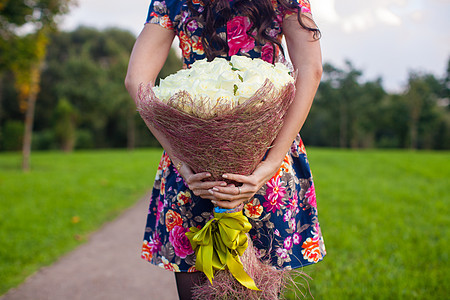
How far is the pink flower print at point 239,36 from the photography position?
1.51 metres

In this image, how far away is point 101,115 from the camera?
1094 inches

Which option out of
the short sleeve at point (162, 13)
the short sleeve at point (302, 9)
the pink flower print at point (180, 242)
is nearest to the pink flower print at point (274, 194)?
the pink flower print at point (180, 242)

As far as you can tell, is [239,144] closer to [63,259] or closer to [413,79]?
[63,259]

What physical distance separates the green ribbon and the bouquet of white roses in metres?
0.19

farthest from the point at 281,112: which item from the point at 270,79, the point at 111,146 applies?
the point at 111,146

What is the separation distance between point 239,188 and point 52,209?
585 centimetres

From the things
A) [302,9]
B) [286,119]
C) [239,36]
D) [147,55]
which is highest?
[302,9]

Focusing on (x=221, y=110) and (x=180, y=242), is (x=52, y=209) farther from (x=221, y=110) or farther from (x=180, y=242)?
(x=221, y=110)

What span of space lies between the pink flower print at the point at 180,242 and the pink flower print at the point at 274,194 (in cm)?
40

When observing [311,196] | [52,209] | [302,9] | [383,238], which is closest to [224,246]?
[311,196]

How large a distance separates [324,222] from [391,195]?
2914mm

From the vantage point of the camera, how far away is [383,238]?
4.55 metres

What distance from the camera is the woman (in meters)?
1.42

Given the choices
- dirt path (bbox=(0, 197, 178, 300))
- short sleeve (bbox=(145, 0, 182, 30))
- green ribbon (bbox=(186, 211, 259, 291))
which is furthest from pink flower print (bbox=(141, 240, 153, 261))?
dirt path (bbox=(0, 197, 178, 300))
